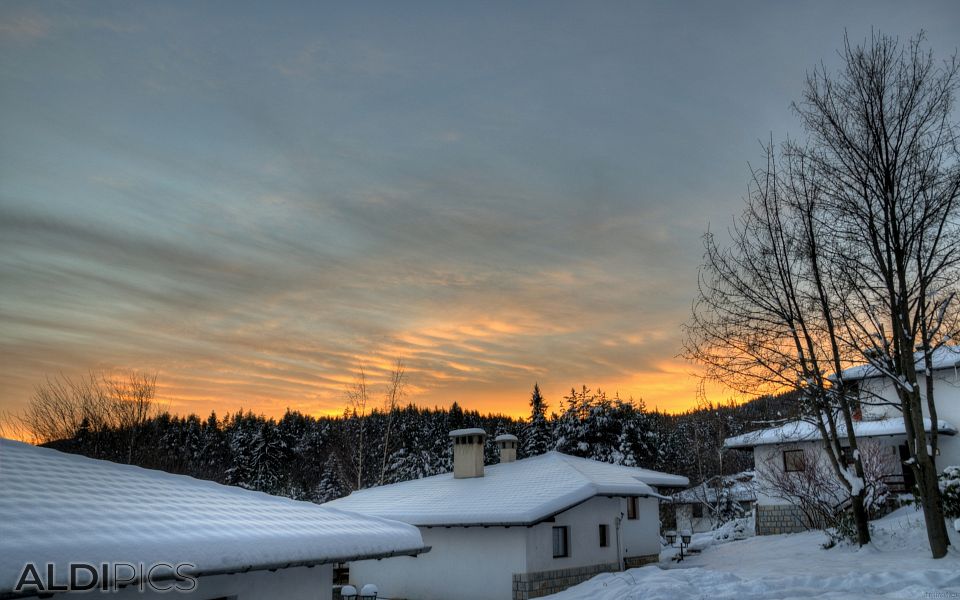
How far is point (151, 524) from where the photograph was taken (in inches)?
270

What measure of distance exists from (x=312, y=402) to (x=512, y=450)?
19.5 meters

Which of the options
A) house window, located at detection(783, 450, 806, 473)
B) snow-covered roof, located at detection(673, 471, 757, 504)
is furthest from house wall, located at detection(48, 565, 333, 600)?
snow-covered roof, located at detection(673, 471, 757, 504)

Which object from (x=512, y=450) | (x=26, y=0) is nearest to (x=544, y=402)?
(x=512, y=450)

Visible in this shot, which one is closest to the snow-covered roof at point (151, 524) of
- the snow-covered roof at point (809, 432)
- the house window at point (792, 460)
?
the snow-covered roof at point (809, 432)

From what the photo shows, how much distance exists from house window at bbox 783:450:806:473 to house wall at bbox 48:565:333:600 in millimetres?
27088

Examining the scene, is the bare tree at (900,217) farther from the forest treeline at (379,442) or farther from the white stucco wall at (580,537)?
the forest treeline at (379,442)

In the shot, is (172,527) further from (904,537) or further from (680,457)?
(680,457)

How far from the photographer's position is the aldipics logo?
5.22 m

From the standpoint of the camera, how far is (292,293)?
24.7m

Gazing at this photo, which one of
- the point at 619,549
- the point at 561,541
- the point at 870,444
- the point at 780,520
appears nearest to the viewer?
the point at 561,541

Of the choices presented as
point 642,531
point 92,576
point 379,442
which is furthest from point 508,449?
point 379,442

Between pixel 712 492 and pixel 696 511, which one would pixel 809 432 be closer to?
pixel 712 492

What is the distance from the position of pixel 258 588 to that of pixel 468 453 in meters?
18.2

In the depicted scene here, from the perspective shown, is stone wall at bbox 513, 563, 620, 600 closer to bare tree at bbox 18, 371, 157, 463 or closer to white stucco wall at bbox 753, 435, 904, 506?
white stucco wall at bbox 753, 435, 904, 506
